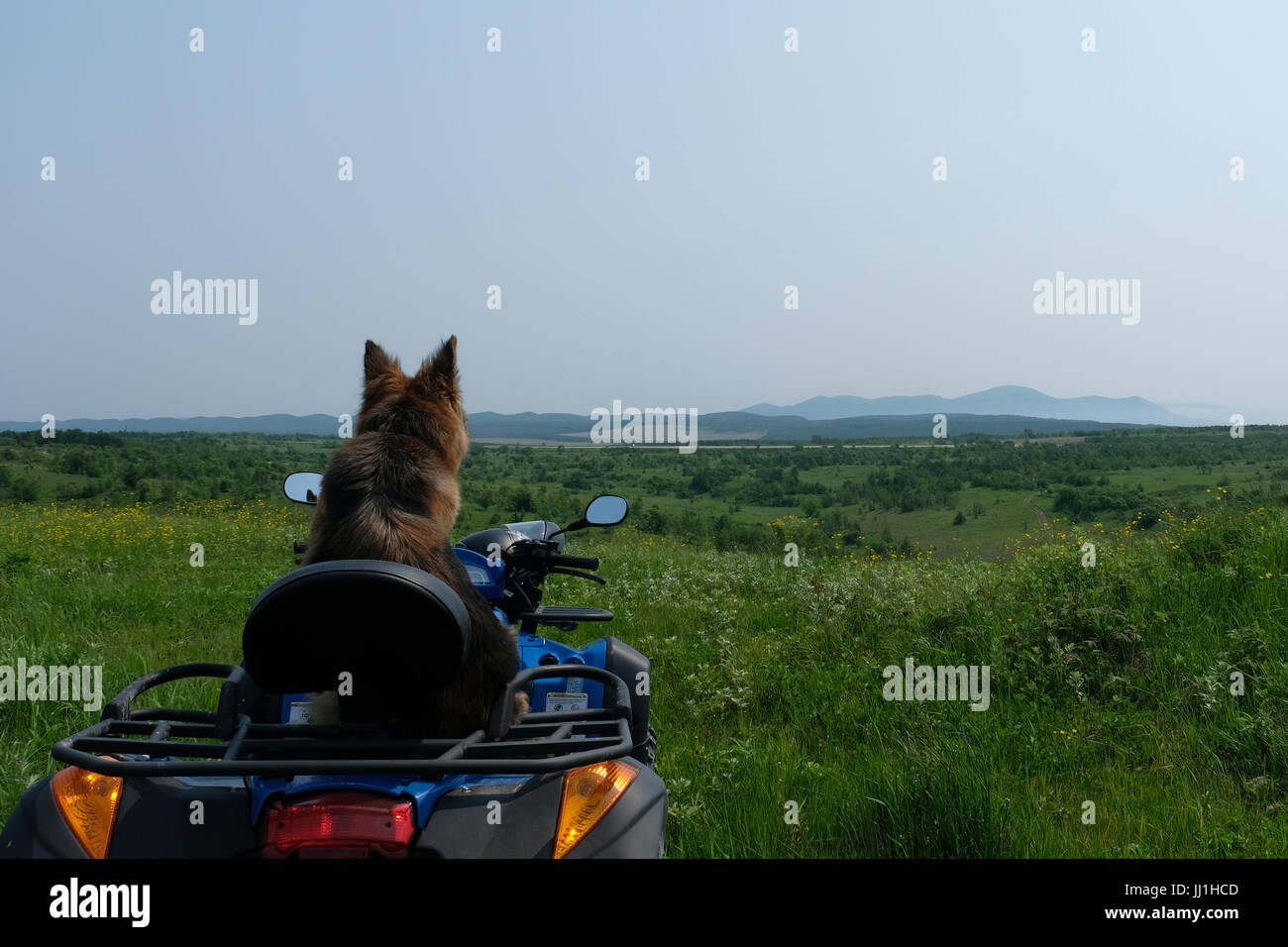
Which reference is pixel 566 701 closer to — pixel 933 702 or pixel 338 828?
pixel 338 828

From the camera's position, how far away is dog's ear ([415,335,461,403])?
3197 mm

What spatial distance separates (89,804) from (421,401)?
1553 mm

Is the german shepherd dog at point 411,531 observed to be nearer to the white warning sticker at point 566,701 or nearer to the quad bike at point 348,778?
the quad bike at point 348,778

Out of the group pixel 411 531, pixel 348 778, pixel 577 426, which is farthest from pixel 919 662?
pixel 577 426

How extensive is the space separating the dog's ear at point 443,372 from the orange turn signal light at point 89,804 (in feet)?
5.44

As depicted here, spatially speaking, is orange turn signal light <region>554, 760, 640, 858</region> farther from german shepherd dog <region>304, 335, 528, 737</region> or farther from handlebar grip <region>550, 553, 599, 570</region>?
handlebar grip <region>550, 553, 599, 570</region>

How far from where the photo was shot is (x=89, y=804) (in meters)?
2.03

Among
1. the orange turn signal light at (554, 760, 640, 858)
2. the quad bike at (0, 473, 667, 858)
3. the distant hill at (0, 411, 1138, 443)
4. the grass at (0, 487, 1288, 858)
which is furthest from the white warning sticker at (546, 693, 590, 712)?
the distant hill at (0, 411, 1138, 443)

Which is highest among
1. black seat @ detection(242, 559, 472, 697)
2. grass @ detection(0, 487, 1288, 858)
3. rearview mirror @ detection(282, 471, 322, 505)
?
rearview mirror @ detection(282, 471, 322, 505)

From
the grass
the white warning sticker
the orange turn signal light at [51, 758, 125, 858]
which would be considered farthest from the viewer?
the grass

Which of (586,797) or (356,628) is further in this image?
(586,797)

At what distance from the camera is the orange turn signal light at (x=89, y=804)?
197cm

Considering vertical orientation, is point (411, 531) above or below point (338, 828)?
above

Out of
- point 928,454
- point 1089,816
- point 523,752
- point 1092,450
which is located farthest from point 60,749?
point 928,454
